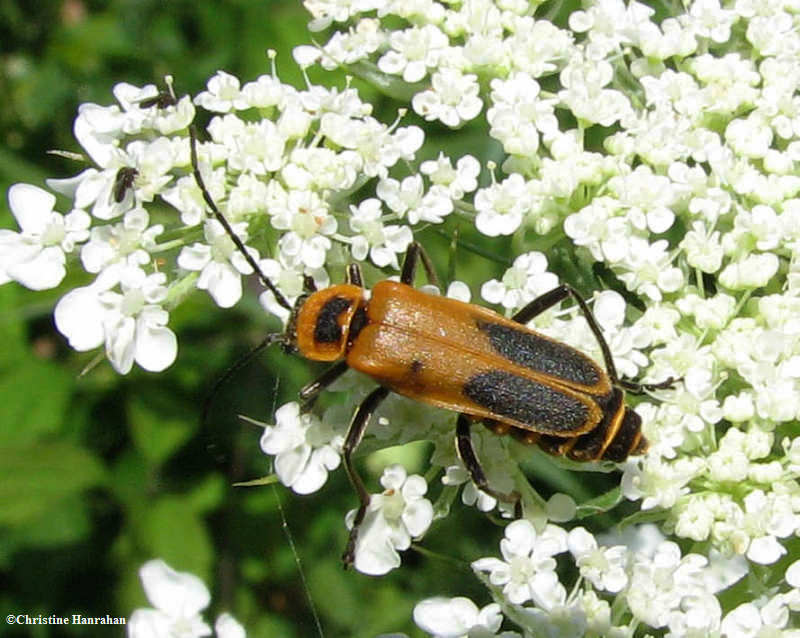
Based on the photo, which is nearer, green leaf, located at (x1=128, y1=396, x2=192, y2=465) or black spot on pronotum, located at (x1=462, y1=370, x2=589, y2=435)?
black spot on pronotum, located at (x1=462, y1=370, x2=589, y2=435)

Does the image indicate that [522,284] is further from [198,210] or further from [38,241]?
[38,241]

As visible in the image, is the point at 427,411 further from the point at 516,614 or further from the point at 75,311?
the point at 75,311

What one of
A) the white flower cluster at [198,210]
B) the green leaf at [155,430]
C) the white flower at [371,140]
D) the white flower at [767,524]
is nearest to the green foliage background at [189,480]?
the green leaf at [155,430]

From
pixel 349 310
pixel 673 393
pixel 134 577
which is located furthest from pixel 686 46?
pixel 134 577

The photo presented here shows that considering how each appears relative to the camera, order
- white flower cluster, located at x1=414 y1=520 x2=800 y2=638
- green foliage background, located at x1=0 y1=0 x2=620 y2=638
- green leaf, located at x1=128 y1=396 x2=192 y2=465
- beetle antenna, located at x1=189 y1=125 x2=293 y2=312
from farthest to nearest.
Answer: green leaf, located at x1=128 y1=396 x2=192 y2=465, green foliage background, located at x1=0 y1=0 x2=620 y2=638, beetle antenna, located at x1=189 y1=125 x2=293 y2=312, white flower cluster, located at x1=414 y1=520 x2=800 y2=638

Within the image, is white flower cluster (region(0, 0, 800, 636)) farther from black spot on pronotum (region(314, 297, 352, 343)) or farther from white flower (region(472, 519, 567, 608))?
black spot on pronotum (region(314, 297, 352, 343))


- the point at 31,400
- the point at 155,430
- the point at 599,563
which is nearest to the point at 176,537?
the point at 155,430

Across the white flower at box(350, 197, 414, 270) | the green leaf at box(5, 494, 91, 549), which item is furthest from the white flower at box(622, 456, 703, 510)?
the green leaf at box(5, 494, 91, 549)

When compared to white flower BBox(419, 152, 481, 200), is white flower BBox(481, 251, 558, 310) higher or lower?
lower
